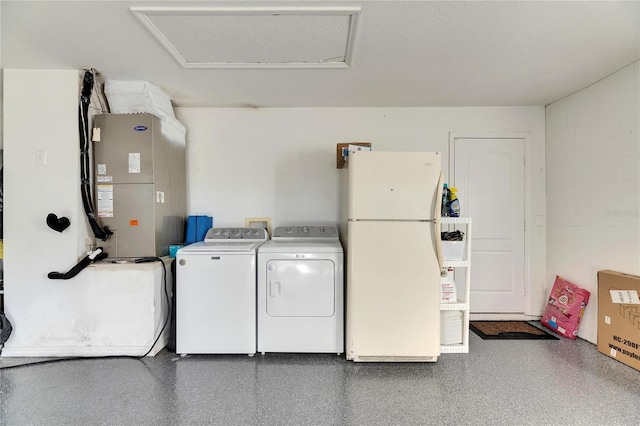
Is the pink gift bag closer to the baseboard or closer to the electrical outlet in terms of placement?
the electrical outlet

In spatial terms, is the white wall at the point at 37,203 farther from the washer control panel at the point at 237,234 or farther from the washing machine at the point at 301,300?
the washing machine at the point at 301,300

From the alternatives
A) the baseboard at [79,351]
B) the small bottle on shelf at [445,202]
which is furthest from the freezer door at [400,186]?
the baseboard at [79,351]

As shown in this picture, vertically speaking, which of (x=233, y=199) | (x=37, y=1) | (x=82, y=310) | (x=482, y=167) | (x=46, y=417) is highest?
(x=37, y=1)

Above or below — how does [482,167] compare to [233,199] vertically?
above

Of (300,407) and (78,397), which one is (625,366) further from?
(78,397)

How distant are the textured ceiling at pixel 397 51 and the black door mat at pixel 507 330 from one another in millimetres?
2377

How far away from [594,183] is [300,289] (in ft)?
9.27

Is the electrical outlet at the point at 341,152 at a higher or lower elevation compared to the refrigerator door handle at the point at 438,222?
higher

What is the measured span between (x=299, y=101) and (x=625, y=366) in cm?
361

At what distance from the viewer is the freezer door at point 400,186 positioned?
7.04ft

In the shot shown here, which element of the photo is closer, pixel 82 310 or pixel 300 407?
pixel 300 407

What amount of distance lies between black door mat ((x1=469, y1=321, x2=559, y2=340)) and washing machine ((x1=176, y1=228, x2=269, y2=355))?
2254 millimetres

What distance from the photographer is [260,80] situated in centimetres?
244

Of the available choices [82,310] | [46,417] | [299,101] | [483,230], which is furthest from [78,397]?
[483,230]
